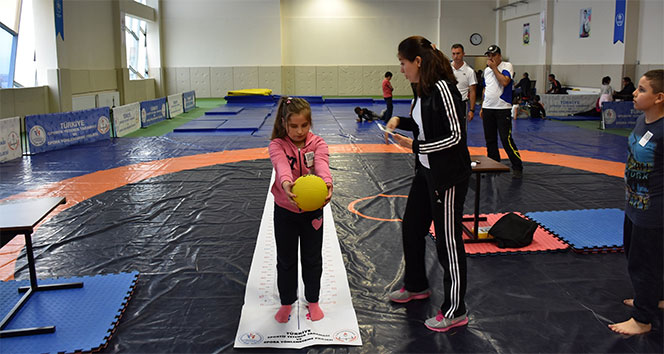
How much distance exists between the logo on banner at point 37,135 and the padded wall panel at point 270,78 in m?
17.2

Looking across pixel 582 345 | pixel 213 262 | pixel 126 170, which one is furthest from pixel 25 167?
pixel 582 345

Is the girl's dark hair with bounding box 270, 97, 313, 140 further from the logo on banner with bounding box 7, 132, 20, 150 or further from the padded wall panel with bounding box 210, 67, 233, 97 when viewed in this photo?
the padded wall panel with bounding box 210, 67, 233, 97

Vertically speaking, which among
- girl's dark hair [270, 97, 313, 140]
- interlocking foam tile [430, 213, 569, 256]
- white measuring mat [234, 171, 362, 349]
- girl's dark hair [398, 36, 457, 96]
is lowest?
white measuring mat [234, 171, 362, 349]

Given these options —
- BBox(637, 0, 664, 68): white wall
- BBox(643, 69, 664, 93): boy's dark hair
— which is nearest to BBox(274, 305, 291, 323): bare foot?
BBox(643, 69, 664, 93): boy's dark hair

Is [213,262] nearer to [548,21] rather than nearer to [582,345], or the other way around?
[582,345]

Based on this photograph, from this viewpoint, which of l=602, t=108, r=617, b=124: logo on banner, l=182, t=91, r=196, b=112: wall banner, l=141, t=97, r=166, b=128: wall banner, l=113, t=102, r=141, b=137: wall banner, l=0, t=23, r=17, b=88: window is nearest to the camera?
l=113, t=102, r=141, b=137: wall banner

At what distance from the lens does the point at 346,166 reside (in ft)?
29.2

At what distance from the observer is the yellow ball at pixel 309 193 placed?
302cm

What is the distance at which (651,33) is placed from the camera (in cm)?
1596

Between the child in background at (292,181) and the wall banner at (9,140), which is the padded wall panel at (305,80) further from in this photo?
the child in background at (292,181)

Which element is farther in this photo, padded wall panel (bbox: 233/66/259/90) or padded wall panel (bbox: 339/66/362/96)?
padded wall panel (bbox: 339/66/362/96)

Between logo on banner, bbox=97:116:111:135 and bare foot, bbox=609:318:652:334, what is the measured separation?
39.7 ft

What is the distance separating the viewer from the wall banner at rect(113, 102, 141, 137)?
1307 centimetres

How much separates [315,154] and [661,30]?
1635 cm
